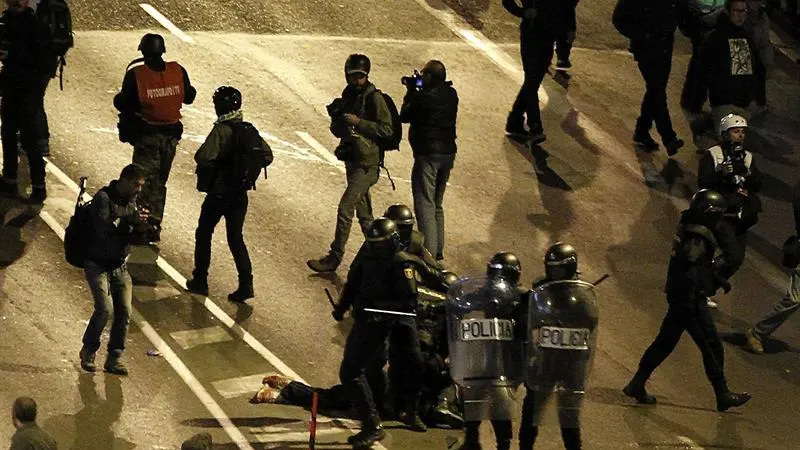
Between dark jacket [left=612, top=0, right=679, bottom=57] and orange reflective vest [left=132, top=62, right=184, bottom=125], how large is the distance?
619 centimetres

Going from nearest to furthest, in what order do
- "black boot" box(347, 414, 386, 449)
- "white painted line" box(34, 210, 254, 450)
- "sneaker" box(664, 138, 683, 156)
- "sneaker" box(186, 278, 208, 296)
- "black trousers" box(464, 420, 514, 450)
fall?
1. "black trousers" box(464, 420, 514, 450)
2. "black boot" box(347, 414, 386, 449)
3. "white painted line" box(34, 210, 254, 450)
4. "sneaker" box(186, 278, 208, 296)
5. "sneaker" box(664, 138, 683, 156)

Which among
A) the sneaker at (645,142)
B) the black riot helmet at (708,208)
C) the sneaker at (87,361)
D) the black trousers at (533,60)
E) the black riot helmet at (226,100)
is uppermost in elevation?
the black riot helmet at (226,100)

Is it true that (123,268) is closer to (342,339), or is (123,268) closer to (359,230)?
(342,339)

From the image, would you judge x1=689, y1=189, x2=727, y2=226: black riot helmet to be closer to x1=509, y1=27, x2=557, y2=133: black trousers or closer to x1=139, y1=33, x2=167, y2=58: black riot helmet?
x1=139, y1=33, x2=167, y2=58: black riot helmet

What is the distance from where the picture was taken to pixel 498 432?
12.0 meters

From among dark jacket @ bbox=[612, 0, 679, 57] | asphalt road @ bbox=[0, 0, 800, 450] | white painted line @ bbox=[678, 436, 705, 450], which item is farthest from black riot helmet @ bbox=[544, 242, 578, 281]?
dark jacket @ bbox=[612, 0, 679, 57]

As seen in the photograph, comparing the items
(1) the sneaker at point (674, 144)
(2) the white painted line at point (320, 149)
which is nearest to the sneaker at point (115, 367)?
(2) the white painted line at point (320, 149)

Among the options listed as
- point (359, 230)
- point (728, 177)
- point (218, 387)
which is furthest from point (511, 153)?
point (218, 387)

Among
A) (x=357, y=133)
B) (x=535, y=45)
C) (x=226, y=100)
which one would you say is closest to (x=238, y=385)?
(x=226, y=100)

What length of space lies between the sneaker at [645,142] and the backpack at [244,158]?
22.1 ft

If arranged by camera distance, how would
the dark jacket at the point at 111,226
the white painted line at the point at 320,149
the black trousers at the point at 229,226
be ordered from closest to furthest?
the dark jacket at the point at 111,226 < the black trousers at the point at 229,226 < the white painted line at the point at 320,149

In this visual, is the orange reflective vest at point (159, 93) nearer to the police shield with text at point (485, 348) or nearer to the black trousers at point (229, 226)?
the black trousers at point (229, 226)

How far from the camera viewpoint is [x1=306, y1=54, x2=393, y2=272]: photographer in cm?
1538

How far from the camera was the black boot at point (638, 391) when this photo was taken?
1414cm
